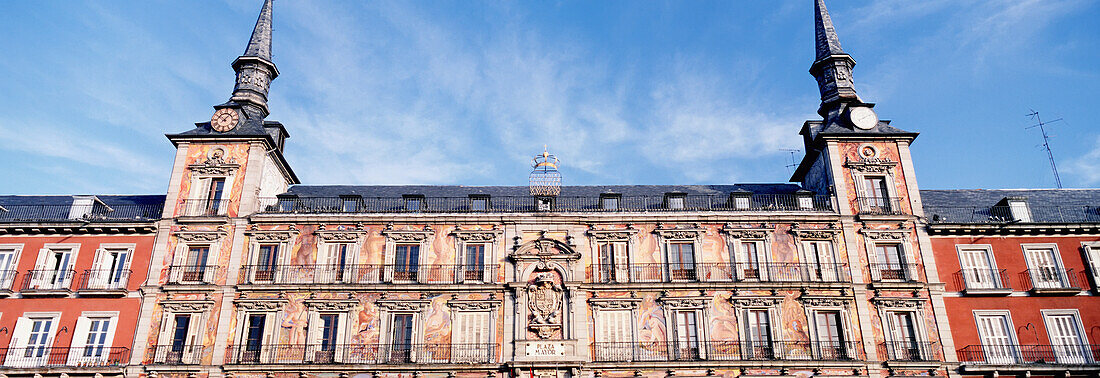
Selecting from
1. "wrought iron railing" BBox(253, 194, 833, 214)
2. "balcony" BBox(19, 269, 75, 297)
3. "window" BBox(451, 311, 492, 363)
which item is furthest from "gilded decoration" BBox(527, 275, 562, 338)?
"balcony" BBox(19, 269, 75, 297)

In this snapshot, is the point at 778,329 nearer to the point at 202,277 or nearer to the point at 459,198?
the point at 459,198

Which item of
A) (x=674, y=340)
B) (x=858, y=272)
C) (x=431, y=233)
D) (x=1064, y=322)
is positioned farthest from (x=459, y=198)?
(x=1064, y=322)

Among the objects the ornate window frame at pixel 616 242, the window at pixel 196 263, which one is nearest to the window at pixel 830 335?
the ornate window frame at pixel 616 242

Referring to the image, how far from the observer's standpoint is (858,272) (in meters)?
34.0

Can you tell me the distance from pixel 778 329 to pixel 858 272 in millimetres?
4742

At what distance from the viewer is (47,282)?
111 feet

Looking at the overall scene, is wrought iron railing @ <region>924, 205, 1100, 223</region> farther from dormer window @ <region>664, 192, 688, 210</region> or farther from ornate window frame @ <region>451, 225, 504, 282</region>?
ornate window frame @ <region>451, 225, 504, 282</region>

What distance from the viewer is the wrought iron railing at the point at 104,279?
33.5 meters

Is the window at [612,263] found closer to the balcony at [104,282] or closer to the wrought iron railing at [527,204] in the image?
the wrought iron railing at [527,204]

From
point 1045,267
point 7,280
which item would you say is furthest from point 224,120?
point 1045,267

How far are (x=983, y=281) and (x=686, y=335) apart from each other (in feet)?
44.8

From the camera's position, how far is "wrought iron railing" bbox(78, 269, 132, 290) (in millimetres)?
33500

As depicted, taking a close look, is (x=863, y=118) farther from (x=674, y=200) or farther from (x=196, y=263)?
(x=196, y=263)

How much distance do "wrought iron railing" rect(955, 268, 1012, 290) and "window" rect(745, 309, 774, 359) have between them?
28.9 feet
